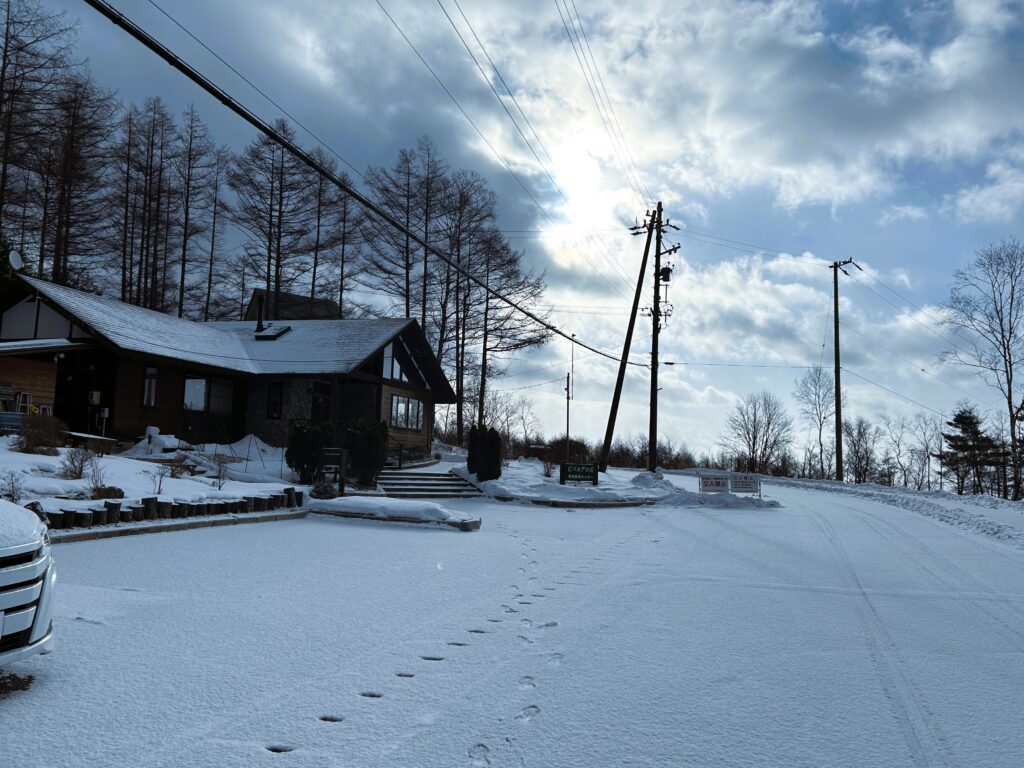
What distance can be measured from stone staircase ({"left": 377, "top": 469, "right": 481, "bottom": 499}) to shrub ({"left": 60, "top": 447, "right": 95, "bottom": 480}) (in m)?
7.12

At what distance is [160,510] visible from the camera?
10.5 meters

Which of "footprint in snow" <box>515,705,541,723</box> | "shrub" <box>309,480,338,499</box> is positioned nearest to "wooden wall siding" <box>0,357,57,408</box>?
"shrub" <box>309,480,338,499</box>

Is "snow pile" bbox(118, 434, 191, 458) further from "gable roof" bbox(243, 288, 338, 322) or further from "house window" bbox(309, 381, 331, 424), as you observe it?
"gable roof" bbox(243, 288, 338, 322)

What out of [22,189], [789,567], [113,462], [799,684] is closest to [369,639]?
[799,684]

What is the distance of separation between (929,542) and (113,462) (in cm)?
1518

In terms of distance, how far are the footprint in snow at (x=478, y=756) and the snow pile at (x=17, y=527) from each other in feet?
8.24

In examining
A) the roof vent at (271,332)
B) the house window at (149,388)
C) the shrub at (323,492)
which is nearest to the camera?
the shrub at (323,492)

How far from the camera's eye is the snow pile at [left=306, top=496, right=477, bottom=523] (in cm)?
1266

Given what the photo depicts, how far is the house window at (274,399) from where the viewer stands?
A: 2594 cm

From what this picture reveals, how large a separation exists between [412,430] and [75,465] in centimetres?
1814

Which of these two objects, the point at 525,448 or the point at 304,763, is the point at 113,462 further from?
the point at 525,448

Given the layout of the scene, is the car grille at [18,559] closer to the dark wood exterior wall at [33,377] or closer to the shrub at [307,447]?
the shrub at [307,447]

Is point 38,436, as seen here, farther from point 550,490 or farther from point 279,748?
point 279,748

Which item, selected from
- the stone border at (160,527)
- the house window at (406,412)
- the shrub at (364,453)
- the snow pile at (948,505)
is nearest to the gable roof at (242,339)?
the house window at (406,412)
